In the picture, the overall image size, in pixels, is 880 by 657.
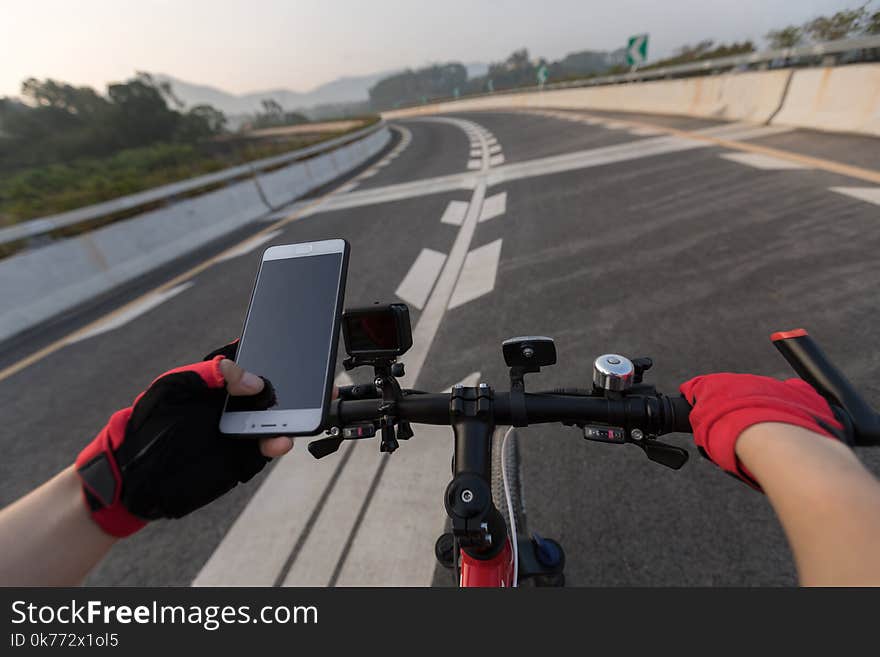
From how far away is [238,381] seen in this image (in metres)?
1.20

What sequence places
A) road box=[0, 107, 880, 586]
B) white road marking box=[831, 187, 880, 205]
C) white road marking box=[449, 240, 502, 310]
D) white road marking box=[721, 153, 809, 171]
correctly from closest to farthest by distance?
road box=[0, 107, 880, 586], white road marking box=[449, 240, 502, 310], white road marking box=[831, 187, 880, 205], white road marking box=[721, 153, 809, 171]

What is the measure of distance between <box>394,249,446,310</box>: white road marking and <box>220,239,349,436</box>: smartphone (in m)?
2.93

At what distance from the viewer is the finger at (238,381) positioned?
1177mm

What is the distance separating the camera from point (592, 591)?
809 millimetres

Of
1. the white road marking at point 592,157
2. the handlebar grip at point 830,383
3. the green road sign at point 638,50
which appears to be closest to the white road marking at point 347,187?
the white road marking at point 592,157

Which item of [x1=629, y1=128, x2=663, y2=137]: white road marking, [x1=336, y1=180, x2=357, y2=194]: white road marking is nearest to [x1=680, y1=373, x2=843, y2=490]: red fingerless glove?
[x1=336, y1=180, x2=357, y2=194]: white road marking

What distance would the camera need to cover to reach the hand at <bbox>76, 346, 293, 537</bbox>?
100cm

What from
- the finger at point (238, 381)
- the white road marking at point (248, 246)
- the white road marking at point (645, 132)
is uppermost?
the finger at point (238, 381)

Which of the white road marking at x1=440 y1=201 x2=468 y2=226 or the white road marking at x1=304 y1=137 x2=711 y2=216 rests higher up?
the white road marking at x1=440 y1=201 x2=468 y2=226

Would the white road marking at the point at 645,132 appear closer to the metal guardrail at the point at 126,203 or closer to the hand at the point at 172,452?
the metal guardrail at the point at 126,203

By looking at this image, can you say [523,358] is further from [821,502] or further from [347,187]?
[347,187]

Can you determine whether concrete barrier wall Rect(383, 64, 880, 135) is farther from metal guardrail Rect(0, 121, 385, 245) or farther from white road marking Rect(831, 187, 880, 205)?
metal guardrail Rect(0, 121, 385, 245)

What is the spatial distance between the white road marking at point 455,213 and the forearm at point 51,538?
651cm

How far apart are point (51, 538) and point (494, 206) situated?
7487 millimetres
